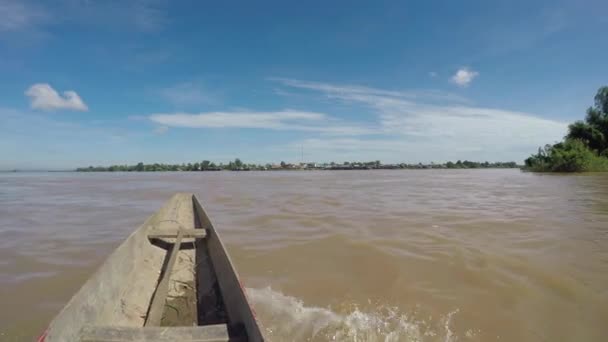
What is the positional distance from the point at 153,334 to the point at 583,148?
42.9m

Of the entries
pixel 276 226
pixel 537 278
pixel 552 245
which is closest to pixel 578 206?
pixel 552 245

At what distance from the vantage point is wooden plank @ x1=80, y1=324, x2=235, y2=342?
210cm

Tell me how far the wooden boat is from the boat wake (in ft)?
1.57

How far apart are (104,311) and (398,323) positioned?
268cm

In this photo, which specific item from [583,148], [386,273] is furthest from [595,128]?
[386,273]

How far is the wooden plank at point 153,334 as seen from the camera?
2.10 m

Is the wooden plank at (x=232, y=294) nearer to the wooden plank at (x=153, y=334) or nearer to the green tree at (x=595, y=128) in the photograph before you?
the wooden plank at (x=153, y=334)

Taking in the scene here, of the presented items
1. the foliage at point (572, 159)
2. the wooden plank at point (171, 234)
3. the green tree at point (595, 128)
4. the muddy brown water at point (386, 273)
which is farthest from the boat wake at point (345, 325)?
the green tree at point (595, 128)

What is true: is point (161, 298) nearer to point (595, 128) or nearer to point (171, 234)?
point (171, 234)

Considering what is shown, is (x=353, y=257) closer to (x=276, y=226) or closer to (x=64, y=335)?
(x=276, y=226)

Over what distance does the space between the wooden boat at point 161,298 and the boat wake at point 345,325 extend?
1.57 ft

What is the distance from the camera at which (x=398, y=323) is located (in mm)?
2867

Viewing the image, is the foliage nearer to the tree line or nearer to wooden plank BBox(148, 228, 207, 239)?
the tree line

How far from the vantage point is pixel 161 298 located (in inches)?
108
